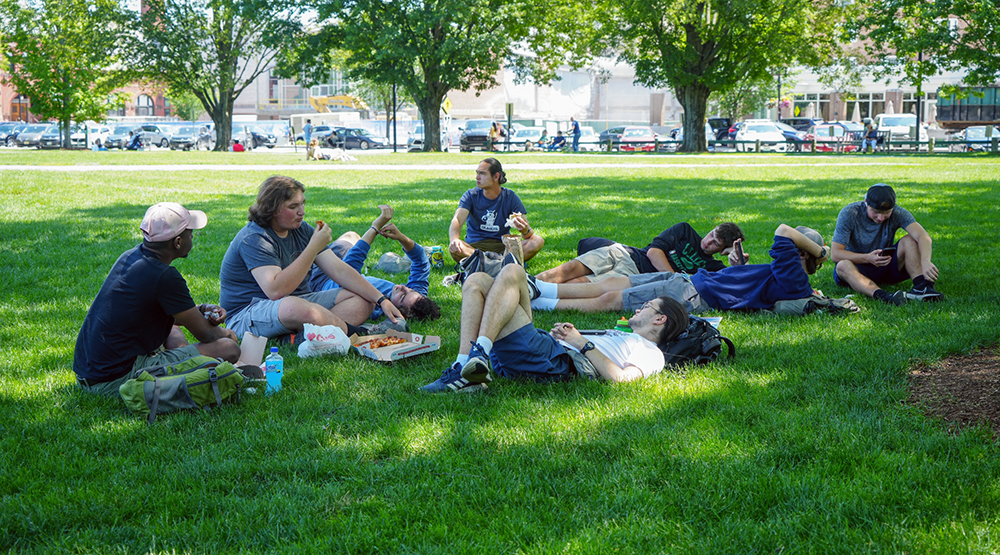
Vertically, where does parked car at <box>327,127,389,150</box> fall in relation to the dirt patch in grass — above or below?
above

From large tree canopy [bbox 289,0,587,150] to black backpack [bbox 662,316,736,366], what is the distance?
3123 centimetres

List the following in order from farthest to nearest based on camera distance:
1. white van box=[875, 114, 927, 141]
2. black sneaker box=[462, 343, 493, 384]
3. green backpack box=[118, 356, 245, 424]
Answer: white van box=[875, 114, 927, 141] < black sneaker box=[462, 343, 493, 384] < green backpack box=[118, 356, 245, 424]

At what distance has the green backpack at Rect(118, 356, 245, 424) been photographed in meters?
4.01

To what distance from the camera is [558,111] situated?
75.1 m

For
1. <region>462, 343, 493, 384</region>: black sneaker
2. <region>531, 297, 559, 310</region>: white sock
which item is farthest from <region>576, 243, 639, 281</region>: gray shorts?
<region>462, 343, 493, 384</region>: black sneaker

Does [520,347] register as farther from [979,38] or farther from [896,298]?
[979,38]

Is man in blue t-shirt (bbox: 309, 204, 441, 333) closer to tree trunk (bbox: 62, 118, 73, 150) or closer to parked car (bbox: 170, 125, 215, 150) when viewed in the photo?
tree trunk (bbox: 62, 118, 73, 150)

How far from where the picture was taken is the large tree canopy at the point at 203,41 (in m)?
37.5

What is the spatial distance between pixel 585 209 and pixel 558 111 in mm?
64106

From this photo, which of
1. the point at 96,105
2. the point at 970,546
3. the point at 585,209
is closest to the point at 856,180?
the point at 585,209

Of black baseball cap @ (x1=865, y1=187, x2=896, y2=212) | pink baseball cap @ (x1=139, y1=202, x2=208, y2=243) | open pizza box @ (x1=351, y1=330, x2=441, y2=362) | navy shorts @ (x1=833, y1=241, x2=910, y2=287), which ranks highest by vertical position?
black baseball cap @ (x1=865, y1=187, x2=896, y2=212)

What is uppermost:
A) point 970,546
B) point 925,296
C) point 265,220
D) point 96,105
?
point 96,105

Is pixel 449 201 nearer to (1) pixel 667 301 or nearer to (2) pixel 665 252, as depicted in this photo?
(2) pixel 665 252

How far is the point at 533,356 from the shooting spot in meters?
4.59
